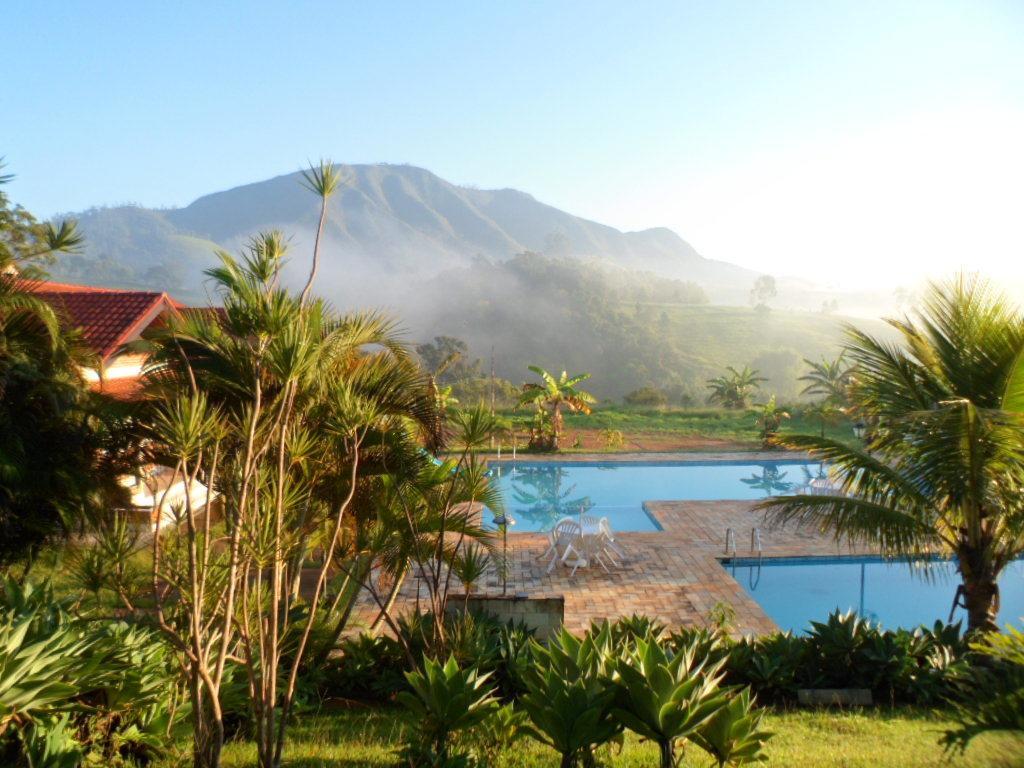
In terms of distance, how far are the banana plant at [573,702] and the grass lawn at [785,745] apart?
0.49m

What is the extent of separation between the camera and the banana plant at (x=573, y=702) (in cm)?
341

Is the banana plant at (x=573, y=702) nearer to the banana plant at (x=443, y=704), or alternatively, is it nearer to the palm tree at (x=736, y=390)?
the banana plant at (x=443, y=704)

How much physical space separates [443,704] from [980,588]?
4.76 metres

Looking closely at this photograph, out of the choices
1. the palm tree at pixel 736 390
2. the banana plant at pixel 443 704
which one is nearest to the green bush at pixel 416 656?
the banana plant at pixel 443 704

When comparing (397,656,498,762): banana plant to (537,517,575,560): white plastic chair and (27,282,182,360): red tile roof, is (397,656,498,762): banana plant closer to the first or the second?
(537,517,575,560): white plastic chair

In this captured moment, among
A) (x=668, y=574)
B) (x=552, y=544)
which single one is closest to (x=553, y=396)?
(x=552, y=544)

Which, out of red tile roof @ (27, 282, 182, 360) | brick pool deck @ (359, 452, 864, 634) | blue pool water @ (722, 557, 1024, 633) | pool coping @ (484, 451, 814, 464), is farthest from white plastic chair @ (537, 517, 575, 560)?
pool coping @ (484, 451, 814, 464)

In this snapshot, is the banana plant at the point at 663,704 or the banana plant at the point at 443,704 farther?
the banana plant at the point at 443,704

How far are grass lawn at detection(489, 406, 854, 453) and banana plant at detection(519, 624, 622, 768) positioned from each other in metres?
17.0

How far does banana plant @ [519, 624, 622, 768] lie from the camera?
3412 millimetres

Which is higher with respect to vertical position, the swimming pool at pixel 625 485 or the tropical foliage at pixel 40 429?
the tropical foliage at pixel 40 429

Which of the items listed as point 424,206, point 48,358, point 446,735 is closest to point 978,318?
point 446,735

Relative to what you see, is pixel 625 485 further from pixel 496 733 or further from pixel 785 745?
pixel 496 733

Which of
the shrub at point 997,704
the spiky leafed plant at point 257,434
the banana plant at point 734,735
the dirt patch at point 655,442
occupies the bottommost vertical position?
the dirt patch at point 655,442
